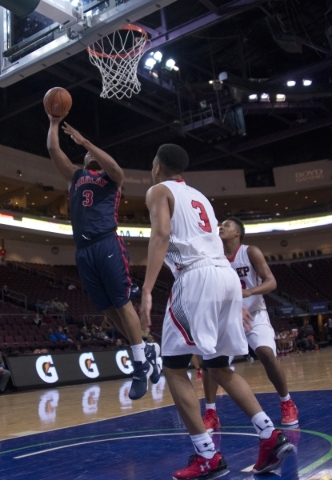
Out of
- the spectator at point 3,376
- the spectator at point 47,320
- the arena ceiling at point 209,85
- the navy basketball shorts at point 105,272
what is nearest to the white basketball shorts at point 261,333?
the navy basketball shorts at point 105,272

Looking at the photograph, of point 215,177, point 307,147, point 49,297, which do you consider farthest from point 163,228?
point 307,147

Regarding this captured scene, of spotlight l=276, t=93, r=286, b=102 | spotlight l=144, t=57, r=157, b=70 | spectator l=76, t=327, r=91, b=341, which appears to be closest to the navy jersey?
spectator l=76, t=327, r=91, b=341

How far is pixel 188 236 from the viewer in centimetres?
296

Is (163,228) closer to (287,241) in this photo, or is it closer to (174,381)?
(174,381)

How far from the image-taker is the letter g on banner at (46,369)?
11758 millimetres

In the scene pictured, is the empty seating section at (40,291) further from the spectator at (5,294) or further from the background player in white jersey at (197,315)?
the background player in white jersey at (197,315)

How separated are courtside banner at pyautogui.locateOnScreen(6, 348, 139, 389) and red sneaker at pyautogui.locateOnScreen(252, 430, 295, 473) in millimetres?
9549

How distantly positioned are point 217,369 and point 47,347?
1214 cm

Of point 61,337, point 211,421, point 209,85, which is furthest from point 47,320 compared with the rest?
point 211,421

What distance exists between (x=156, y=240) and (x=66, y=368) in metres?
10.2

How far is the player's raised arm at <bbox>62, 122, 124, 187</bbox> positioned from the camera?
12.6ft

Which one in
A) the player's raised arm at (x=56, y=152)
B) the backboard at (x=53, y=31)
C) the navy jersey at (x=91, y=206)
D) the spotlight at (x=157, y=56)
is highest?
the spotlight at (x=157, y=56)

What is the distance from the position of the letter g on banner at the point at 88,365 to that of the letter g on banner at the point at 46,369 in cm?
80

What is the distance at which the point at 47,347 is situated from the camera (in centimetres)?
1429
